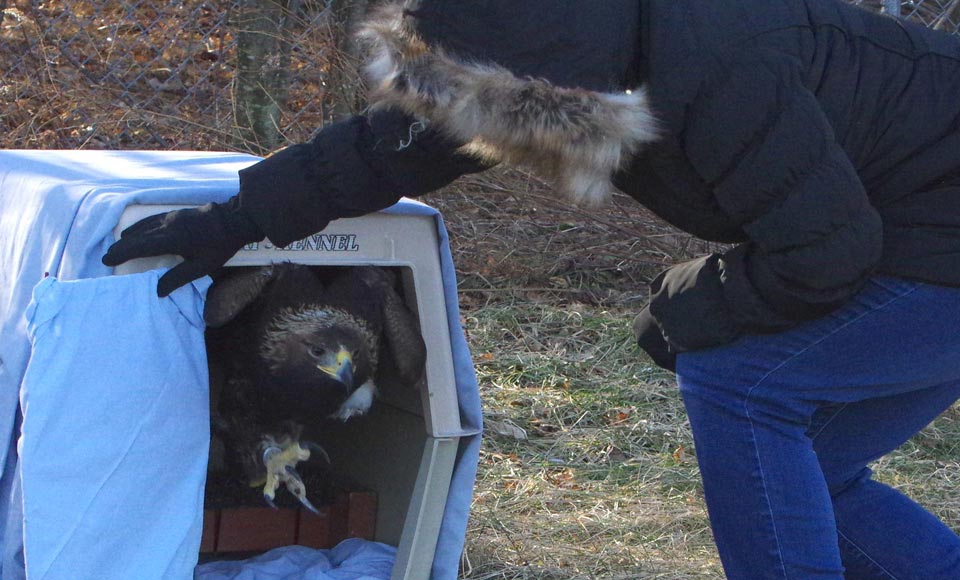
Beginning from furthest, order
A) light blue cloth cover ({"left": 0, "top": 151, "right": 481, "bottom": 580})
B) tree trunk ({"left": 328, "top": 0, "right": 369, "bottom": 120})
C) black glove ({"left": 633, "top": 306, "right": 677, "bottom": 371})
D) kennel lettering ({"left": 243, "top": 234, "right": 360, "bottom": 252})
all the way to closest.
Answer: tree trunk ({"left": 328, "top": 0, "right": 369, "bottom": 120}), kennel lettering ({"left": 243, "top": 234, "right": 360, "bottom": 252}), black glove ({"left": 633, "top": 306, "right": 677, "bottom": 371}), light blue cloth cover ({"left": 0, "top": 151, "right": 481, "bottom": 580})

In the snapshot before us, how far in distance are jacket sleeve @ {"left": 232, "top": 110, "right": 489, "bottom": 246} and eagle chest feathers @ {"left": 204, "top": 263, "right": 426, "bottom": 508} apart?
0.55 metres

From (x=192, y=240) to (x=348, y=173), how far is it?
1.43 ft

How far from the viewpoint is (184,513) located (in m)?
2.67

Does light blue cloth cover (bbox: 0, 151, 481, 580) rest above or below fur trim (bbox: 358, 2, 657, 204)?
below

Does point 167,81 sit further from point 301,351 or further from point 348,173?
point 348,173

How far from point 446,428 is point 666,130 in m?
1.19

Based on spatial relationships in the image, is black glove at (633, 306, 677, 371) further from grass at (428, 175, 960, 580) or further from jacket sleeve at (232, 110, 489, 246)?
grass at (428, 175, 960, 580)

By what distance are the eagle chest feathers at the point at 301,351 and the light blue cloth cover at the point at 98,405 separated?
39 centimetres

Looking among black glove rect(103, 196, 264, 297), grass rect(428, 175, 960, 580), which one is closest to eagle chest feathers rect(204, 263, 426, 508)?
black glove rect(103, 196, 264, 297)

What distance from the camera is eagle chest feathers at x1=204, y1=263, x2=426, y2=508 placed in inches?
126

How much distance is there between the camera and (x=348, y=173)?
2520 millimetres

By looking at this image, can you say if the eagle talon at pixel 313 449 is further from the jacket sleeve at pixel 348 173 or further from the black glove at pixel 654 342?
the black glove at pixel 654 342

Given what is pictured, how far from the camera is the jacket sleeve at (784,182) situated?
6.94 ft

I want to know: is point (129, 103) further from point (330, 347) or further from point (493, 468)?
point (330, 347)
